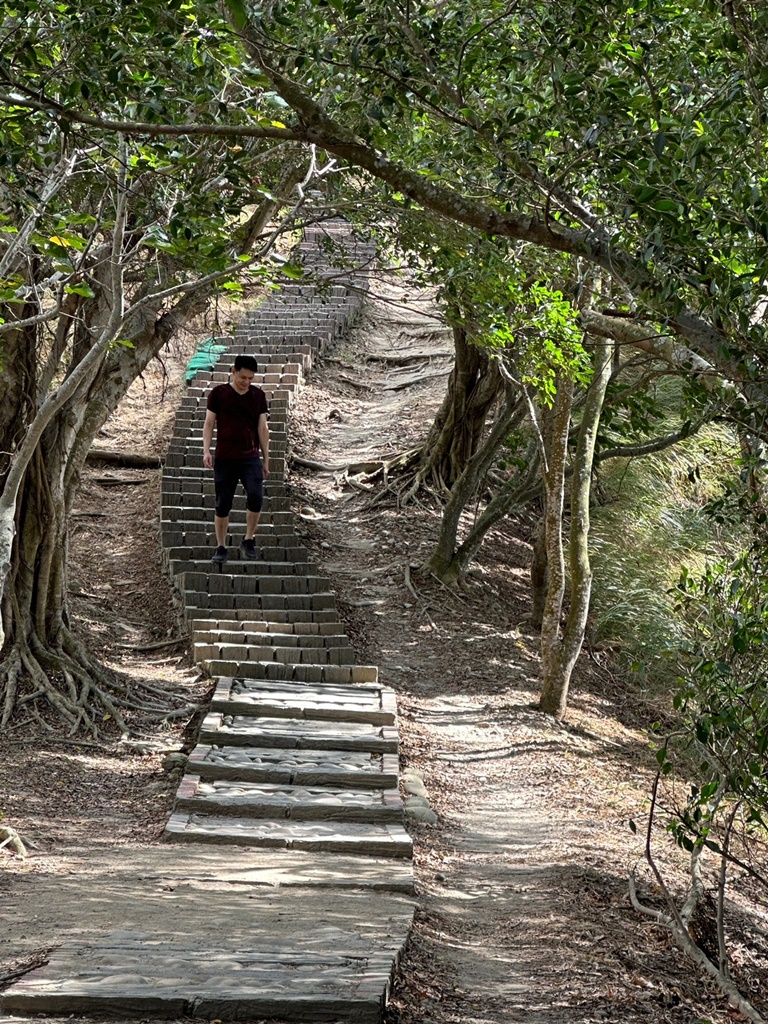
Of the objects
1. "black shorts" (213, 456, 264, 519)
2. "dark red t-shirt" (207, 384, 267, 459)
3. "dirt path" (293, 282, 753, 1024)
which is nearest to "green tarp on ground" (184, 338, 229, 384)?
"dirt path" (293, 282, 753, 1024)

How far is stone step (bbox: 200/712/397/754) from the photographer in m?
8.44

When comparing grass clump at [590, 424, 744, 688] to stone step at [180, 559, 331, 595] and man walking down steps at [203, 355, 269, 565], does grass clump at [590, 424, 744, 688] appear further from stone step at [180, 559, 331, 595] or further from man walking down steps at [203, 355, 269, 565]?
man walking down steps at [203, 355, 269, 565]

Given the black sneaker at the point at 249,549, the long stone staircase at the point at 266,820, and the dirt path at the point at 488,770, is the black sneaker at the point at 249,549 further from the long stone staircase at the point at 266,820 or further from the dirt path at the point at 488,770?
the dirt path at the point at 488,770

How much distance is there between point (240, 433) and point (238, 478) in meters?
0.43

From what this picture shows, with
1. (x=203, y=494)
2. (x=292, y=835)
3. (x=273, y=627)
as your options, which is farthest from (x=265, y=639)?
(x=292, y=835)

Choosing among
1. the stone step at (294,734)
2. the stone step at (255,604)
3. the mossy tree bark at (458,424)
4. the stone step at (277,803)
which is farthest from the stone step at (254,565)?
the mossy tree bark at (458,424)

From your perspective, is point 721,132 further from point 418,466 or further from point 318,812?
point 418,466

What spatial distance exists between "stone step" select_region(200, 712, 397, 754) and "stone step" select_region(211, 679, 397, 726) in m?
0.07

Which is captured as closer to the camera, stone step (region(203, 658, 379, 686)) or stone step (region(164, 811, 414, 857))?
stone step (region(164, 811, 414, 857))

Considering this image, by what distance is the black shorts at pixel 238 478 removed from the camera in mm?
10203

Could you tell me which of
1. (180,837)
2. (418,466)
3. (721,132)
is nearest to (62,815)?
(180,837)

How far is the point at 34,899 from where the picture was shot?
18.4 feet

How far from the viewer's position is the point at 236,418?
10078 mm

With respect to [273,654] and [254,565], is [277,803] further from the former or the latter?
[254,565]
